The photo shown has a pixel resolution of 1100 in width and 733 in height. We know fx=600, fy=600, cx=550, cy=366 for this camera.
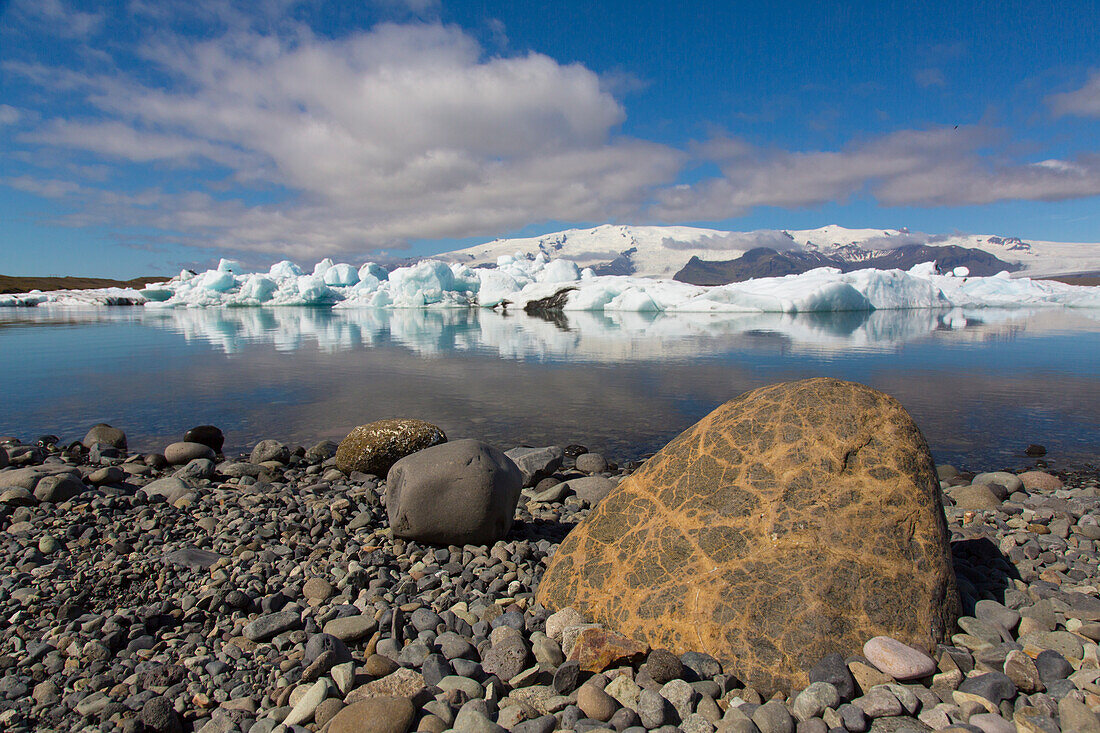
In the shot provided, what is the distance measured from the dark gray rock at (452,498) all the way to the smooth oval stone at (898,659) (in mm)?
3078

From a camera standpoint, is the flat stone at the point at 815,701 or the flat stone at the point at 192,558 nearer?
the flat stone at the point at 815,701

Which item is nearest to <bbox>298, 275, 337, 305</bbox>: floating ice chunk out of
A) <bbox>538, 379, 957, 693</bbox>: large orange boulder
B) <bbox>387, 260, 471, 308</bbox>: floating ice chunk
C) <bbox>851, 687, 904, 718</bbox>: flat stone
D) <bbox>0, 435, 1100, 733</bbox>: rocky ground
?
<bbox>387, 260, 471, 308</bbox>: floating ice chunk

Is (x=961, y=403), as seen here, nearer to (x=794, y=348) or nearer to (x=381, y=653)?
(x=794, y=348)

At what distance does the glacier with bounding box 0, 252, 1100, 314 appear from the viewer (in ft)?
184

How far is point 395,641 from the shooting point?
12.0 ft

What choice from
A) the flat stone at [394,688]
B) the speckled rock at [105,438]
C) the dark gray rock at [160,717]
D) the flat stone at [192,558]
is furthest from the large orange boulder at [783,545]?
the speckled rock at [105,438]

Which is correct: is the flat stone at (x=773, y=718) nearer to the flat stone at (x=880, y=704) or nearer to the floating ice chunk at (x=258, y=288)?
the flat stone at (x=880, y=704)

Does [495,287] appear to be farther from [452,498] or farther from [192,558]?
[192,558]

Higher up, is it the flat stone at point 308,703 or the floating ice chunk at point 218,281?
the floating ice chunk at point 218,281

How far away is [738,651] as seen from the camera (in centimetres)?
320

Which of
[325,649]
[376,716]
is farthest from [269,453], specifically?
[376,716]

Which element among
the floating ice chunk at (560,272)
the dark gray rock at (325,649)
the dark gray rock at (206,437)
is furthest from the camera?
the floating ice chunk at (560,272)

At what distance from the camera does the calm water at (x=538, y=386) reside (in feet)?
34.7

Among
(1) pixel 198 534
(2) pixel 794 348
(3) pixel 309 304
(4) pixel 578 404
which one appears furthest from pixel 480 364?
(3) pixel 309 304
